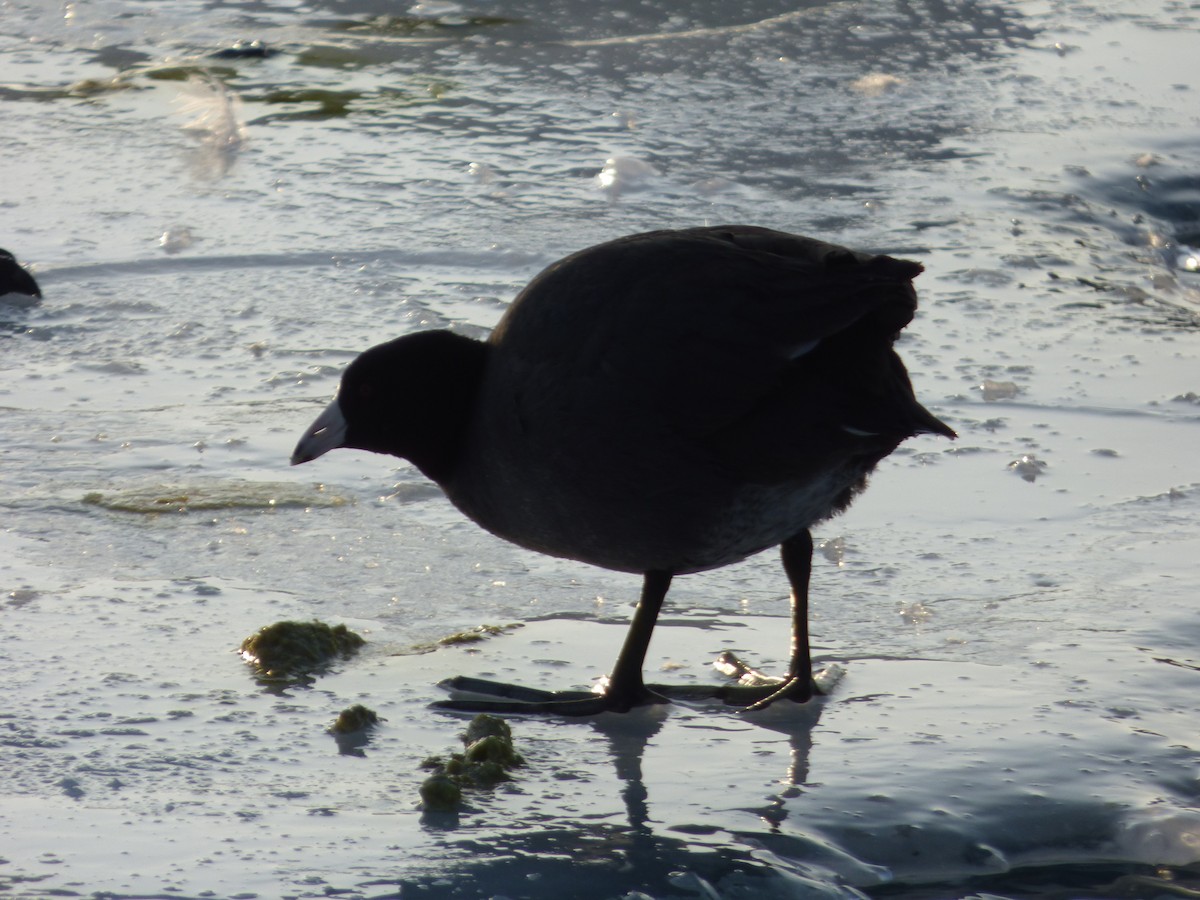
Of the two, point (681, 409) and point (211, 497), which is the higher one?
point (681, 409)

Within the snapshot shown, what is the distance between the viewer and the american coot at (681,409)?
3.17 m

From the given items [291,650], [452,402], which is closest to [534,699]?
[291,650]

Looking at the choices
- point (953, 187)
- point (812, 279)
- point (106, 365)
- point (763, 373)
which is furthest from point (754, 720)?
point (953, 187)

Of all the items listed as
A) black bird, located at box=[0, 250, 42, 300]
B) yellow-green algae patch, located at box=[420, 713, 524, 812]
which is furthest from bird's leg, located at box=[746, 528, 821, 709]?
black bird, located at box=[0, 250, 42, 300]

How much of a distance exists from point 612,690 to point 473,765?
1.59 ft

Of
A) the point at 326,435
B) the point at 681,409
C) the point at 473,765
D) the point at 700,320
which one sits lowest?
the point at 473,765

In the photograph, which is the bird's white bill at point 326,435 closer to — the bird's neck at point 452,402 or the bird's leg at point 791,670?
the bird's neck at point 452,402

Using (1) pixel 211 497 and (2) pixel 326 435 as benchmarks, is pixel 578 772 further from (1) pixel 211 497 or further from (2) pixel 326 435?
(1) pixel 211 497

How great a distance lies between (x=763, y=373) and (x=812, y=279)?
9.0 inches

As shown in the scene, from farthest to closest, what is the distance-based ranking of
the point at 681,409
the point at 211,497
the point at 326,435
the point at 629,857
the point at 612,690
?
1. the point at 211,497
2. the point at 326,435
3. the point at 612,690
4. the point at 681,409
5. the point at 629,857

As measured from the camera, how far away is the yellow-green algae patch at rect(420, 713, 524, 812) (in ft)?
9.00

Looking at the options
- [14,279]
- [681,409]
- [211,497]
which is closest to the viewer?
[681,409]

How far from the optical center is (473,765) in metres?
2.88

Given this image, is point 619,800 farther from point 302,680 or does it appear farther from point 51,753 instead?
point 51,753
